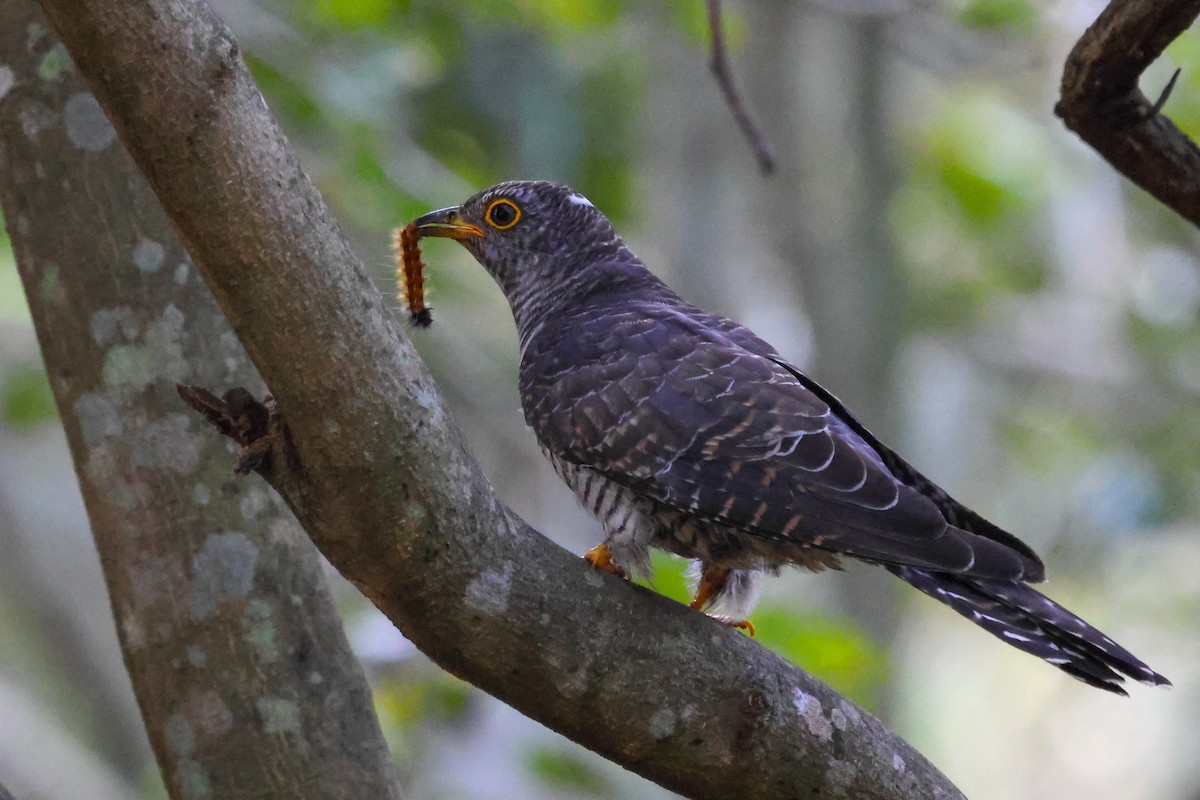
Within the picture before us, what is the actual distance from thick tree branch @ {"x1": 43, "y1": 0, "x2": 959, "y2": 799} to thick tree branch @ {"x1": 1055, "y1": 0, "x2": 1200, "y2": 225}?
1.31 metres

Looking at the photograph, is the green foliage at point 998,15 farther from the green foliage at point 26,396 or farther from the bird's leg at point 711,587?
the green foliage at point 26,396

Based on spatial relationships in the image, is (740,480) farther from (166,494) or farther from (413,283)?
(166,494)

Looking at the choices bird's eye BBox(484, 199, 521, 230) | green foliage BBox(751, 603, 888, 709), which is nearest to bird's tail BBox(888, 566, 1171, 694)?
green foliage BBox(751, 603, 888, 709)

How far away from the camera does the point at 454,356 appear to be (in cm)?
653

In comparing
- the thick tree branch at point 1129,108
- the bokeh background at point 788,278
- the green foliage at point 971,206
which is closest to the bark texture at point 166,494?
the bokeh background at point 788,278

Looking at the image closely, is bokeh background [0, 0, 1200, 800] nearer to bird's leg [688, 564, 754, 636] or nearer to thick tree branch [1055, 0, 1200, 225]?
bird's leg [688, 564, 754, 636]

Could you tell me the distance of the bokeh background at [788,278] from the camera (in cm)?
549

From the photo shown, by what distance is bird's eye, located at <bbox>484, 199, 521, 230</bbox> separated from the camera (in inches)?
160

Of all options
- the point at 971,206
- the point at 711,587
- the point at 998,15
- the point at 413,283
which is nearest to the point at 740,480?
the point at 711,587

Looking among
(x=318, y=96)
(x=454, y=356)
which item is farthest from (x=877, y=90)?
(x=318, y=96)

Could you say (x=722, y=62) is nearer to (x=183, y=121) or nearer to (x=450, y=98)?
(x=183, y=121)

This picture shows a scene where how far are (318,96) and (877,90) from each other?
3.67m

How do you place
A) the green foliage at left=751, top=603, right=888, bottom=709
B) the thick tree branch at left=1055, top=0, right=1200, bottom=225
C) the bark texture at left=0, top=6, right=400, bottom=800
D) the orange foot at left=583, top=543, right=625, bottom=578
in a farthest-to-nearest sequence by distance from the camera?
the green foliage at left=751, top=603, right=888, bottom=709 < the orange foot at left=583, top=543, right=625, bottom=578 < the bark texture at left=0, top=6, right=400, bottom=800 < the thick tree branch at left=1055, top=0, right=1200, bottom=225

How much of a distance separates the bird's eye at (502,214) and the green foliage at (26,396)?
111 inches
